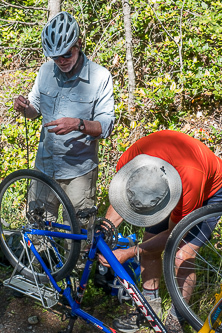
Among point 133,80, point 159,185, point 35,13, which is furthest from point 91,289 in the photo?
point 35,13

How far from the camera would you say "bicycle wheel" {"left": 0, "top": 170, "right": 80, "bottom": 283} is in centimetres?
277

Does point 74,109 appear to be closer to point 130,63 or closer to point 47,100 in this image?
point 47,100

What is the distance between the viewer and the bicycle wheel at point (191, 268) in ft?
7.49

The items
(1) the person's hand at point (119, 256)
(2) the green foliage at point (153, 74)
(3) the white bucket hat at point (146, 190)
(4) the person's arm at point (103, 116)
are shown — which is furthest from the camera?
(2) the green foliage at point (153, 74)

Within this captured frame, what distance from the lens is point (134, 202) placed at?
2.20m

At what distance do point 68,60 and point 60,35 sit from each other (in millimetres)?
180

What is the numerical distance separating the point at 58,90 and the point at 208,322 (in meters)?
1.90

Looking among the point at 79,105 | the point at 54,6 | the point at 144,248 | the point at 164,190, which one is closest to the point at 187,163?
the point at 164,190

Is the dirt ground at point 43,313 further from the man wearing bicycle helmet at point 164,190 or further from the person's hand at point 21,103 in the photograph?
the person's hand at point 21,103

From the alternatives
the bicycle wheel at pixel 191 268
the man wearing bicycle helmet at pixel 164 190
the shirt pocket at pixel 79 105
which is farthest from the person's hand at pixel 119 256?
the shirt pocket at pixel 79 105

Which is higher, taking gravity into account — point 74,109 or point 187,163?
point 74,109

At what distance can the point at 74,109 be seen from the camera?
293cm

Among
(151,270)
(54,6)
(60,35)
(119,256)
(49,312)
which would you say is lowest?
(49,312)

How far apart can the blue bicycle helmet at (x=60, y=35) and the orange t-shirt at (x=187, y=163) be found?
2.85ft
